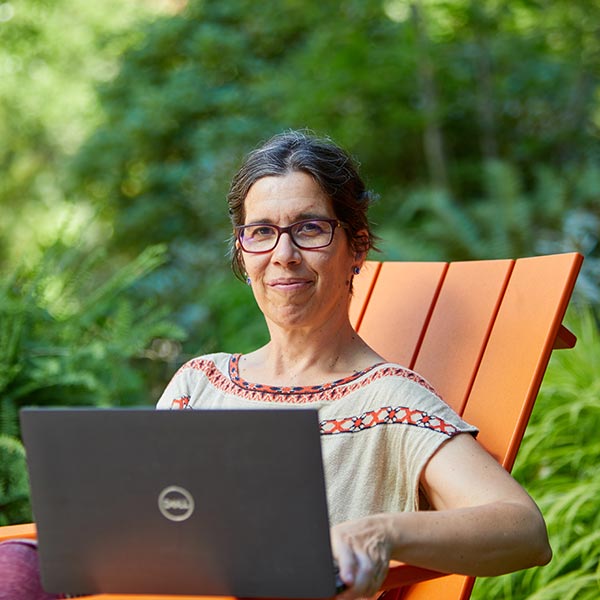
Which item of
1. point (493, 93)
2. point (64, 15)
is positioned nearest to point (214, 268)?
point (493, 93)

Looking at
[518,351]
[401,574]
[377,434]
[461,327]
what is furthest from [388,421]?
[461,327]

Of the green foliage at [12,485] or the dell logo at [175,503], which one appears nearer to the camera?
the dell logo at [175,503]

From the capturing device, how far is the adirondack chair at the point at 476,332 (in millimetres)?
2080

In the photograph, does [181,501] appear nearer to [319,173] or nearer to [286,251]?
[286,251]

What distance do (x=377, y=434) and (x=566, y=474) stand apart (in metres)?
1.55

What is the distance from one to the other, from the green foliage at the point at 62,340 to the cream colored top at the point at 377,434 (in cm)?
210

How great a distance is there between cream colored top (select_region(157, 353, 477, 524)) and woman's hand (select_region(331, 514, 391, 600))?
324 mm

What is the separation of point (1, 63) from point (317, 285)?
8912 millimetres

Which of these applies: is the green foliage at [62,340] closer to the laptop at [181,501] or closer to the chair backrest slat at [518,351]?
the chair backrest slat at [518,351]

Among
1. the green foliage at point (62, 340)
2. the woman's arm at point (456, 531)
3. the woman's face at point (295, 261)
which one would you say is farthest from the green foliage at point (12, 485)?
the woman's arm at point (456, 531)

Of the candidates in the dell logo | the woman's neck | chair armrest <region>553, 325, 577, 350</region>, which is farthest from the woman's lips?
the dell logo

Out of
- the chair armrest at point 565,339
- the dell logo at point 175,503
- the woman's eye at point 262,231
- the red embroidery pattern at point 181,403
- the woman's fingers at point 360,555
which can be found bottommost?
the woman's fingers at point 360,555

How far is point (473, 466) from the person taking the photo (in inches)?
68.4

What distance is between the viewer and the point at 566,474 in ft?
10.6
